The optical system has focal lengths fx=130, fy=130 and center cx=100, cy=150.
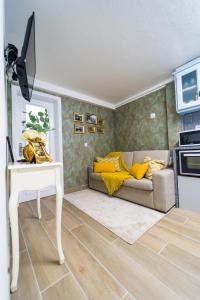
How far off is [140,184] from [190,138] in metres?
1.07

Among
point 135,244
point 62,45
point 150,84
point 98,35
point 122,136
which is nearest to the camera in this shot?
point 135,244

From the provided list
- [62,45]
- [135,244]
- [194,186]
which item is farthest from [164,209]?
[62,45]

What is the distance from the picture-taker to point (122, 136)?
12.5ft

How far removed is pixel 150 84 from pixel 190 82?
Answer: 927 millimetres

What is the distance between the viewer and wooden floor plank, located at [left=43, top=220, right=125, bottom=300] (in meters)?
0.83

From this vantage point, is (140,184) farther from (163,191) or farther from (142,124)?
(142,124)

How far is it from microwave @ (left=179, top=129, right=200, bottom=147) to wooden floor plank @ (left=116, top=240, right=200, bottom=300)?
1582mm

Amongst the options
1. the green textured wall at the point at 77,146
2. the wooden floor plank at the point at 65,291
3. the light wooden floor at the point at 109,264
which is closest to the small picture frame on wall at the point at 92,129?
the green textured wall at the point at 77,146

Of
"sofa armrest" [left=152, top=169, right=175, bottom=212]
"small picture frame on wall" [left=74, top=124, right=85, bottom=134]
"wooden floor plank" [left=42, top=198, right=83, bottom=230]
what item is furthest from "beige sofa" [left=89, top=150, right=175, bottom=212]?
"small picture frame on wall" [left=74, top=124, right=85, bottom=134]

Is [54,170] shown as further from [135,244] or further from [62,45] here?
[62,45]

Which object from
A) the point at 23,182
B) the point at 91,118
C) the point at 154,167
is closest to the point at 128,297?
the point at 23,182

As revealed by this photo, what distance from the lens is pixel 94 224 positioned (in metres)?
1.63

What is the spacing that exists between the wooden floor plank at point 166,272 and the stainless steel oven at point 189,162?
1.30 m

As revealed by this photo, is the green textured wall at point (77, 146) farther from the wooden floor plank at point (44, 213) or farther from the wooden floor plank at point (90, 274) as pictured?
the wooden floor plank at point (90, 274)
